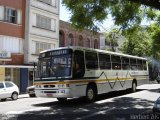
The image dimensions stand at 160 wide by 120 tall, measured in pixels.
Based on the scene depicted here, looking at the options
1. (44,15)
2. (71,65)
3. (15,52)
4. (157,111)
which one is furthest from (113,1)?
(44,15)

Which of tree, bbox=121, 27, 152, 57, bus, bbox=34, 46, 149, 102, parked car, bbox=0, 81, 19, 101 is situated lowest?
parked car, bbox=0, 81, 19, 101

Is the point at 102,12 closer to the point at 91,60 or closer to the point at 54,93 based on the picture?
the point at 91,60

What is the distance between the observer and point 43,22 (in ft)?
131

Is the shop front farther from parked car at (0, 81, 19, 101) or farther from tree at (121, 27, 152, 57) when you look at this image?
tree at (121, 27, 152, 57)

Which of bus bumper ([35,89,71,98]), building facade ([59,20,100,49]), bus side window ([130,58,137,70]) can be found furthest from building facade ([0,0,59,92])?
bus bumper ([35,89,71,98])

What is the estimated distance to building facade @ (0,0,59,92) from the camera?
34375mm

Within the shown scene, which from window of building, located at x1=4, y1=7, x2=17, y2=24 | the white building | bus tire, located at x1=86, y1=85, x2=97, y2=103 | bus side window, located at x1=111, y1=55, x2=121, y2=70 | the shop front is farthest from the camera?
the white building

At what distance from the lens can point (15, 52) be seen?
35688 mm

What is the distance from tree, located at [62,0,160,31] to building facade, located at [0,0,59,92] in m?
15.7

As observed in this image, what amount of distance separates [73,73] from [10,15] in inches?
757

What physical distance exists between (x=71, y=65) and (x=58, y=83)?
1.16m

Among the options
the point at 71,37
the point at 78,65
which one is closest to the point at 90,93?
the point at 78,65

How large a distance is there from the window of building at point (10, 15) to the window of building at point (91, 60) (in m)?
16.9

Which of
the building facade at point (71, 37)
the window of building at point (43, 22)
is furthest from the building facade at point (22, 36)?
the building facade at point (71, 37)
